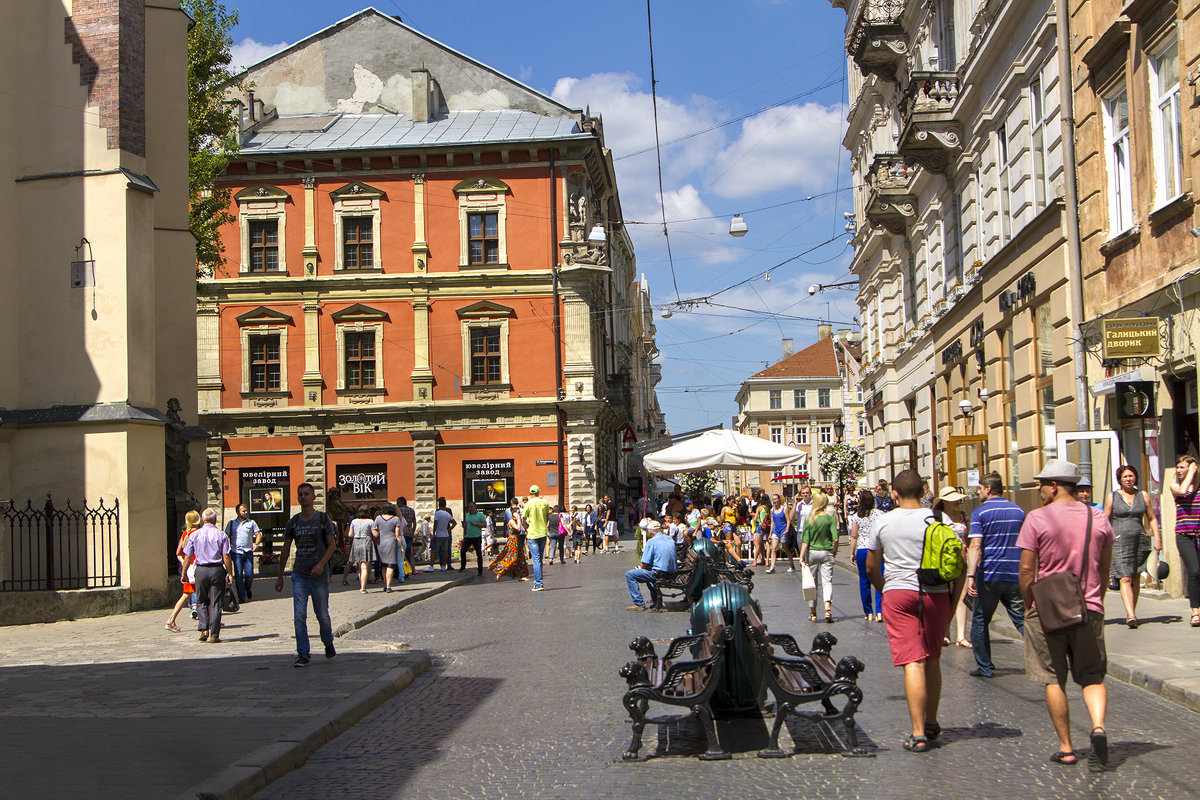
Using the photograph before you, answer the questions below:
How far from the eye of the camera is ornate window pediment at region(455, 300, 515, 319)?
44125mm

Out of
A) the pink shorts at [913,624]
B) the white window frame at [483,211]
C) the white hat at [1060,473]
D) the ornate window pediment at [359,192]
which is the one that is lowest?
the pink shorts at [913,624]

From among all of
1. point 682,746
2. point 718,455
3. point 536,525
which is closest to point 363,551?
point 536,525

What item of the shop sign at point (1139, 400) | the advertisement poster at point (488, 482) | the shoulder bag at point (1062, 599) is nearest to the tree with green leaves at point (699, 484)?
the advertisement poster at point (488, 482)

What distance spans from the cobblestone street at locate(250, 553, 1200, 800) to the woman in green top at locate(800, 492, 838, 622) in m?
2.19

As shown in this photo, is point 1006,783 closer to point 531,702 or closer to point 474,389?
point 531,702

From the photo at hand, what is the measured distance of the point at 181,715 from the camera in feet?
29.2

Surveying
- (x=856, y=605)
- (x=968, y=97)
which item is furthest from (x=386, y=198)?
(x=856, y=605)

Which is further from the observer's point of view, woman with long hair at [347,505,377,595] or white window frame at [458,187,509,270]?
white window frame at [458,187,509,270]

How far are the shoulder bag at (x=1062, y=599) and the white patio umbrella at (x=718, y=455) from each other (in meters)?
18.1

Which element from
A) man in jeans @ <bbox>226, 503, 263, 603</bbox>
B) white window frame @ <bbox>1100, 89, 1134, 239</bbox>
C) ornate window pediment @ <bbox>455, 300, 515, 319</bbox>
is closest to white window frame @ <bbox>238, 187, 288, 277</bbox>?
ornate window pediment @ <bbox>455, 300, 515, 319</bbox>

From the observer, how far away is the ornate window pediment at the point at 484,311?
4412cm

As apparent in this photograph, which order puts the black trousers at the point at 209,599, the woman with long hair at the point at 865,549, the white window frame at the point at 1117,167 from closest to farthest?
the black trousers at the point at 209,599 → the woman with long hair at the point at 865,549 → the white window frame at the point at 1117,167

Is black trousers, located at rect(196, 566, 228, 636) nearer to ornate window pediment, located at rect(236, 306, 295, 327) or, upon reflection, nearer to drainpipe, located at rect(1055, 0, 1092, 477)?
drainpipe, located at rect(1055, 0, 1092, 477)

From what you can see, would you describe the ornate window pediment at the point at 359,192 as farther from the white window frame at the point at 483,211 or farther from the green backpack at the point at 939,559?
the green backpack at the point at 939,559
